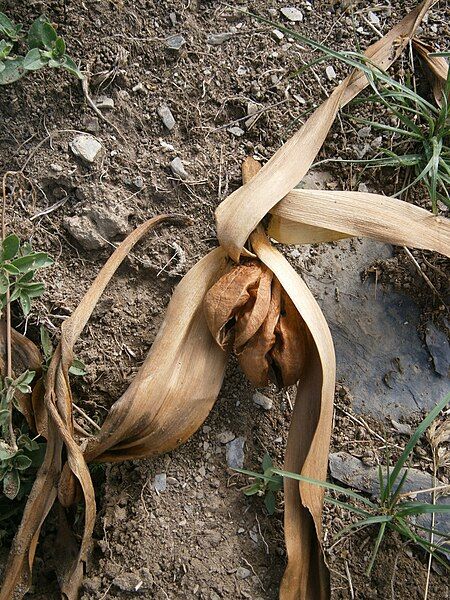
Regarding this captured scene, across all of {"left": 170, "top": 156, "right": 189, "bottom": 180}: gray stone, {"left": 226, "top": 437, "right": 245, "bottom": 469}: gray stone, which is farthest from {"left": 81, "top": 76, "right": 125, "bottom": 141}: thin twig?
{"left": 226, "top": 437, "right": 245, "bottom": 469}: gray stone

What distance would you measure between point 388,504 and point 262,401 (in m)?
0.31

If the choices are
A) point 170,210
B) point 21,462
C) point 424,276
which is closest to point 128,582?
point 21,462

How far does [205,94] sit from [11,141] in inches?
16.7

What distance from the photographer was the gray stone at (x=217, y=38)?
5.11 feet

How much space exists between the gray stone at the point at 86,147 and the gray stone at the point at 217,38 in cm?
34

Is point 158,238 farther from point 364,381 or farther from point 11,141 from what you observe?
point 364,381

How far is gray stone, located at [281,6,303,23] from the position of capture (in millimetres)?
1585

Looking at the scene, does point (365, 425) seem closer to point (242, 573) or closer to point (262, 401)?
point (262, 401)

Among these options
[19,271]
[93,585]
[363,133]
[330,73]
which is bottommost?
[93,585]

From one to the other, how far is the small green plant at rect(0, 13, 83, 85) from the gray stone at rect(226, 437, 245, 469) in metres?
0.80

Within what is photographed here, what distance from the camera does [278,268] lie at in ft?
4.39

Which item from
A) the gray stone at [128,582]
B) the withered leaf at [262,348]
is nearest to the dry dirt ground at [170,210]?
the gray stone at [128,582]

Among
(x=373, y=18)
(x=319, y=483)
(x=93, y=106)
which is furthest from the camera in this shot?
(x=373, y=18)

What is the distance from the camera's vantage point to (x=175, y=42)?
1.53 meters
